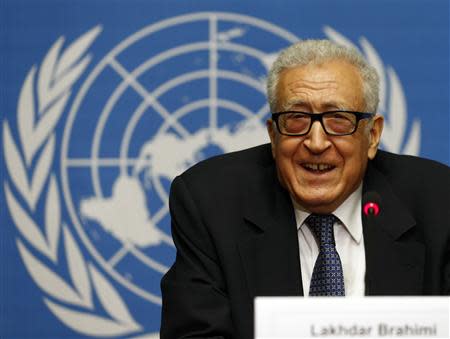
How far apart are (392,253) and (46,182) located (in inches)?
64.3

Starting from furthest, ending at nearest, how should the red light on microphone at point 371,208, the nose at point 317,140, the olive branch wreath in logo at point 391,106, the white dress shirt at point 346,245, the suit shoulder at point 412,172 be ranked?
1. the olive branch wreath in logo at point 391,106
2. the suit shoulder at point 412,172
3. the white dress shirt at point 346,245
4. the nose at point 317,140
5. the red light on microphone at point 371,208

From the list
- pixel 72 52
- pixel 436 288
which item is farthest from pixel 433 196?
pixel 72 52

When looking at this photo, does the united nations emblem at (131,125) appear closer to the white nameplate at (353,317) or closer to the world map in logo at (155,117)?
the world map in logo at (155,117)

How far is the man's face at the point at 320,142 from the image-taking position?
7.47 ft

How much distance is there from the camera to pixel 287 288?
232 centimetres

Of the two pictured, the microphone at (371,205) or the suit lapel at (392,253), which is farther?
the suit lapel at (392,253)

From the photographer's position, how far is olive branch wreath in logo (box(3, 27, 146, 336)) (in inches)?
131

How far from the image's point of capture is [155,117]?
3.32 m

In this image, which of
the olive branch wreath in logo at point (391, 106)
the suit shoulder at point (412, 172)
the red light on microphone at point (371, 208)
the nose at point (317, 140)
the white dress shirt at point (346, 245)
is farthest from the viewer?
the olive branch wreath in logo at point (391, 106)

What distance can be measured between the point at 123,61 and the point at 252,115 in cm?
62

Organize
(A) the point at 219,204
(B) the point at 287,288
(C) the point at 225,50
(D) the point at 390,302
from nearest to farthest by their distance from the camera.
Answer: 1. (D) the point at 390,302
2. (B) the point at 287,288
3. (A) the point at 219,204
4. (C) the point at 225,50

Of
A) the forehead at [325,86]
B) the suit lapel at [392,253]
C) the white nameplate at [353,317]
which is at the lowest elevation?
the white nameplate at [353,317]

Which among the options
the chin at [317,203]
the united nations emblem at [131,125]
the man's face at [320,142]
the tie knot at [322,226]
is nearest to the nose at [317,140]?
the man's face at [320,142]

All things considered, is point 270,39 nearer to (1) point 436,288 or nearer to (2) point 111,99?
(2) point 111,99
